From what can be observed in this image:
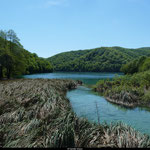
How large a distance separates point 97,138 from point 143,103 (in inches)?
507

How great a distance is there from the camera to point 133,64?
89062mm

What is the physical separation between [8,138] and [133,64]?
92276 millimetres

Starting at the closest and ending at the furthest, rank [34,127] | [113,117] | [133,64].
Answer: [34,127], [113,117], [133,64]

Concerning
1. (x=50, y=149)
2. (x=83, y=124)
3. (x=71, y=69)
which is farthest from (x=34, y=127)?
(x=71, y=69)

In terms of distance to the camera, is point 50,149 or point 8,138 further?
point 8,138

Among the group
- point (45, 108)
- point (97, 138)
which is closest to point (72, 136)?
point (97, 138)

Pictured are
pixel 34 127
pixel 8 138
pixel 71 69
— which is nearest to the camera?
pixel 8 138

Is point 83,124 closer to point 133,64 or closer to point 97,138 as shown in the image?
point 97,138

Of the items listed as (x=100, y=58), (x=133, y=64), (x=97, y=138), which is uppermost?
(x=100, y=58)

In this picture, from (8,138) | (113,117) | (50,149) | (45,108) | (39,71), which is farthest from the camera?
(39,71)

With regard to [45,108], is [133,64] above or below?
above

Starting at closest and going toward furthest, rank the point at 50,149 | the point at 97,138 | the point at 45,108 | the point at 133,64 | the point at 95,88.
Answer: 1. the point at 50,149
2. the point at 97,138
3. the point at 45,108
4. the point at 95,88
5. the point at 133,64

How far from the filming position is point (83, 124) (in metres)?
6.55

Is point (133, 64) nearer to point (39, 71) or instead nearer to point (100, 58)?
point (39, 71)
